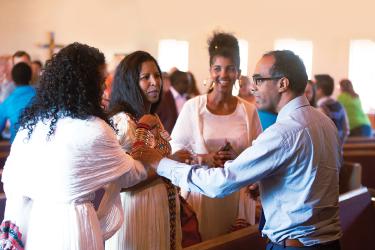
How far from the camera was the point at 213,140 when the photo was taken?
143 inches

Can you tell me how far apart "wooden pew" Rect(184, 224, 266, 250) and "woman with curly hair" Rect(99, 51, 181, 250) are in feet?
0.56

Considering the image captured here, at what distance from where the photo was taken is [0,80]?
26.6ft

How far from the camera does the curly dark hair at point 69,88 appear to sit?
7.44ft

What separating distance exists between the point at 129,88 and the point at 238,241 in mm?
1001

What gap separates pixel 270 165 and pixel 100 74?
2.35 ft

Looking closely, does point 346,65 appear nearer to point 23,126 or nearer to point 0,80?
point 0,80

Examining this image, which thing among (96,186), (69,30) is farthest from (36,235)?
(69,30)

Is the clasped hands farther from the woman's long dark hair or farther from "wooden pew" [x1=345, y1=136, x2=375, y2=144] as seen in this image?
"wooden pew" [x1=345, y1=136, x2=375, y2=144]

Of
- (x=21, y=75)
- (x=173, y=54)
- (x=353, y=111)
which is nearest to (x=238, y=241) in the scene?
(x=21, y=75)

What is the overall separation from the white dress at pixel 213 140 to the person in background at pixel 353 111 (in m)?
5.73

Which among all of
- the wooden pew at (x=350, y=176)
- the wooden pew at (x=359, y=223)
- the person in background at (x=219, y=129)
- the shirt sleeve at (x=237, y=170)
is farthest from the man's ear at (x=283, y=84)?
the wooden pew at (x=350, y=176)

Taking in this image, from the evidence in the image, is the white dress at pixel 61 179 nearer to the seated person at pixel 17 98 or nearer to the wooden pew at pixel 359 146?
the seated person at pixel 17 98

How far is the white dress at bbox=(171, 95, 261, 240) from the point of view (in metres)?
3.63

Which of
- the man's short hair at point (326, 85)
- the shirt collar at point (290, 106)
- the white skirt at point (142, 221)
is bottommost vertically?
the white skirt at point (142, 221)
